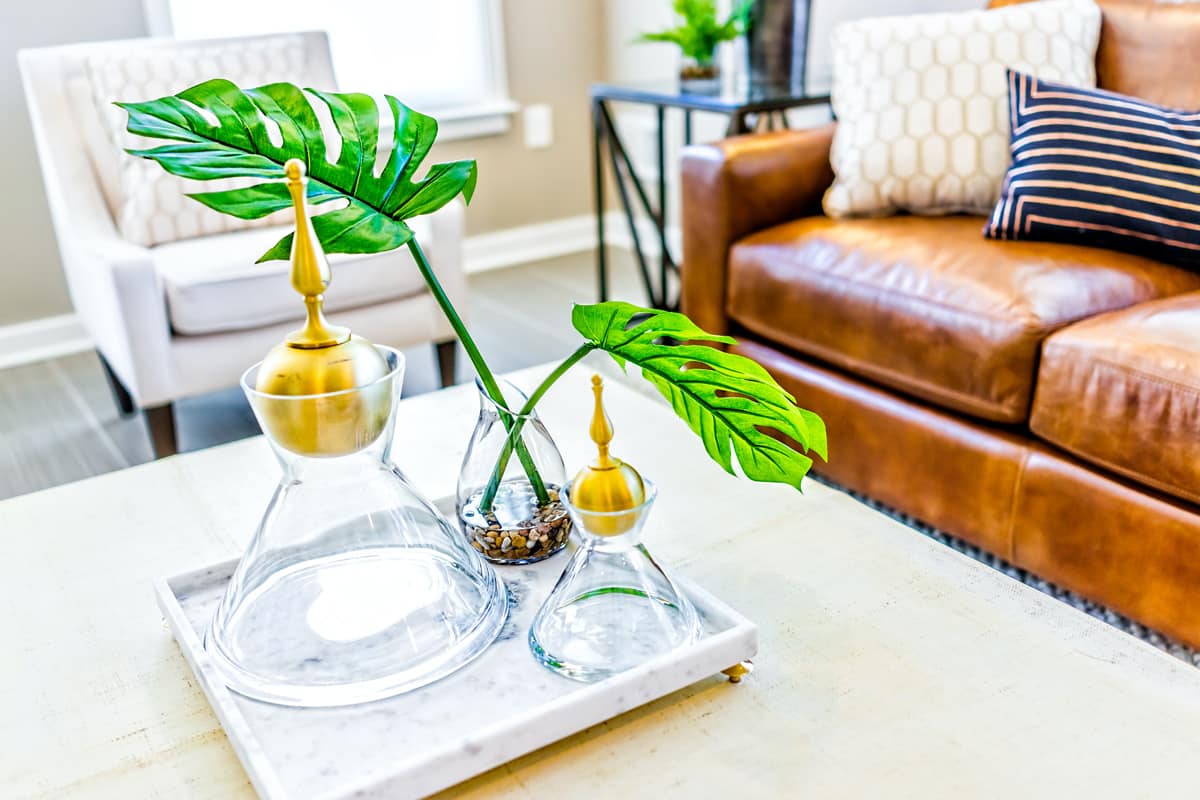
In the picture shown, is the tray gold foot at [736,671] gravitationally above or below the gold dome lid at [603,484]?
below

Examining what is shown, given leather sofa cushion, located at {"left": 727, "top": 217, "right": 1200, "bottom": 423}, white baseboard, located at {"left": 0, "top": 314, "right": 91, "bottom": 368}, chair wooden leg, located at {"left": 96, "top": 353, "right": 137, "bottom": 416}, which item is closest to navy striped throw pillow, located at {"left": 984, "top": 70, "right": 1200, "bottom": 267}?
leather sofa cushion, located at {"left": 727, "top": 217, "right": 1200, "bottom": 423}

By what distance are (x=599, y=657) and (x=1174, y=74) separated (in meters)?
1.50

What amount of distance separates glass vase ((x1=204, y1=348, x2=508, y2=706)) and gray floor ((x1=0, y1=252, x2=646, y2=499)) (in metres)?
1.41

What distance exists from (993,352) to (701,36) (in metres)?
1.18

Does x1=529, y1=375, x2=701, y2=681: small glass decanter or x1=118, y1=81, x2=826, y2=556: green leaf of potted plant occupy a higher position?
x1=118, y1=81, x2=826, y2=556: green leaf of potted plant

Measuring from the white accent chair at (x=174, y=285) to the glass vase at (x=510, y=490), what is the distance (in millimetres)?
1130

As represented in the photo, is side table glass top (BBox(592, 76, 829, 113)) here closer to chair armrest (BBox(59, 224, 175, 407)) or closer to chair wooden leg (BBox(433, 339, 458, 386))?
chair wooden leg (BBox(433, 339, 458, 386))

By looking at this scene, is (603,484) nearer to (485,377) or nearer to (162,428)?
(485,377)

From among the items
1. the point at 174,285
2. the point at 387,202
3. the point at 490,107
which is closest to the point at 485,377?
the point at 387,202

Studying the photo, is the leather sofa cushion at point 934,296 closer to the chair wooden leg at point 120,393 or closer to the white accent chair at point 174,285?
the white accent chair at point 174,285

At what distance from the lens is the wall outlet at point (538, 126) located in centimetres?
331

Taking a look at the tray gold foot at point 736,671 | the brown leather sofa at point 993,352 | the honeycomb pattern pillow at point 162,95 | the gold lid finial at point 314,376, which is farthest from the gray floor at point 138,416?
the tray gold foot at point 736,671

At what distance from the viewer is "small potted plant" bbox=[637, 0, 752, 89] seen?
7.66 feet

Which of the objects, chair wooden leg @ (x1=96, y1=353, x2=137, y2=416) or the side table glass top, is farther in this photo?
chair wooden leg @ (x1=96, y1=353, x2=137, y2=416)
